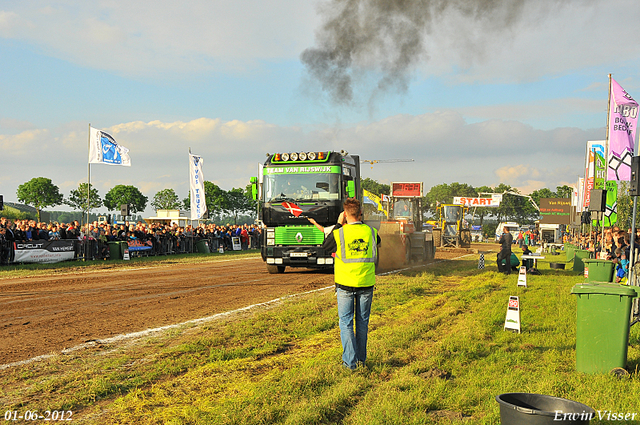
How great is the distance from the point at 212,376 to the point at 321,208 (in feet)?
32.0

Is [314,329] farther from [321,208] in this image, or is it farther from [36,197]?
[36,197]

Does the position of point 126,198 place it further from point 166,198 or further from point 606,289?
point 606,289

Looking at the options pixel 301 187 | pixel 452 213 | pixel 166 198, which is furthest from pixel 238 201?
pixel 301 187

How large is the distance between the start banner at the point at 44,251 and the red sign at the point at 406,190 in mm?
14708

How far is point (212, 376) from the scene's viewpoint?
19.1 feet

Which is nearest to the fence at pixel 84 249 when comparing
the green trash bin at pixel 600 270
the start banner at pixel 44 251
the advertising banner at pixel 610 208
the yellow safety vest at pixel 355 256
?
the start banner at pixel 44 251

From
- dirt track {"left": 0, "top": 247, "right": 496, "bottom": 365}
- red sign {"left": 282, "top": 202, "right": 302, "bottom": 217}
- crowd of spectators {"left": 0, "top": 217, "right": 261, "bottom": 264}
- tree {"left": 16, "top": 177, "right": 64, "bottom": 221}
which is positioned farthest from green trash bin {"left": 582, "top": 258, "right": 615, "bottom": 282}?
tree {"left": 16, "top": 177, "right": 64, "bottom": 221}

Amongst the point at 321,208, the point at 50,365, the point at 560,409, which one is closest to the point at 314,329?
the point at 50,365

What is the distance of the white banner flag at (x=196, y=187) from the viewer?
3041cm

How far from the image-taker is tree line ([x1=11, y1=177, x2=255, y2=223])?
8994 centimetres

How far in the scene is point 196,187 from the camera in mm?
30516

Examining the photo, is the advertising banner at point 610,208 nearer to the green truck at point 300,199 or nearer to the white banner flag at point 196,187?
the green truck at point 300,199

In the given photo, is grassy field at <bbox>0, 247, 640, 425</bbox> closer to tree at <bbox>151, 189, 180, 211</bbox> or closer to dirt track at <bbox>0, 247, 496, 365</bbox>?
dirt track at <bbox>0, 247, 496, 365</bbox>

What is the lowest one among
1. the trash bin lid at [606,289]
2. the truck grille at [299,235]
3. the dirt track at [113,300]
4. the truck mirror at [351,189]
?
the dirt track at [113,300]
